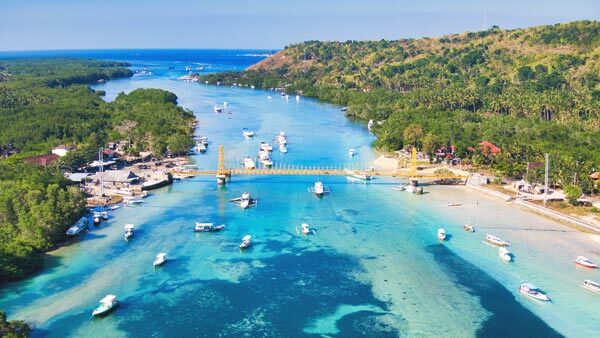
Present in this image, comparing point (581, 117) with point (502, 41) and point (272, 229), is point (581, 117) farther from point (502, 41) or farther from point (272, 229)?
point (502, 41)

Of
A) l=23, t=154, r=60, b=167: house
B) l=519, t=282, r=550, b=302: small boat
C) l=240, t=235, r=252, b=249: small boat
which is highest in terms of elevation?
l=23, t=154, r=60, b=167: house

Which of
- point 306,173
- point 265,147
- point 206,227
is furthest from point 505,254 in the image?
point 265,147

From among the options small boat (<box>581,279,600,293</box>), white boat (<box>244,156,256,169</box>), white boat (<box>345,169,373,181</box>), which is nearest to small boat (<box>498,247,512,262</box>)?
small boat (<box>581,279,600,293</box>)

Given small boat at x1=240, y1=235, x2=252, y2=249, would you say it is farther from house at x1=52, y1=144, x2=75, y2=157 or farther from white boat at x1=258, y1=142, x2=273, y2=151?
white boat at x1=258, y1=142, x2=273, y2=151

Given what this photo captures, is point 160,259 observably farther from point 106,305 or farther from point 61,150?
point 61,150

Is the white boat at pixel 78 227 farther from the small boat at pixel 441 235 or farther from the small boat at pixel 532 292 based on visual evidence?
the small boat at pixel 532 292
